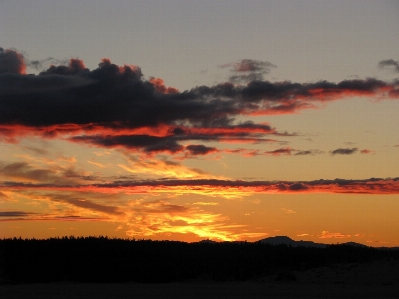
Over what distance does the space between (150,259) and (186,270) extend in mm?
3674

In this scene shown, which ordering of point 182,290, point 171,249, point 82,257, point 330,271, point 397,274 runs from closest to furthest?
point 182,290, point 397,274, point 330,271, point 82,257, point 171,249

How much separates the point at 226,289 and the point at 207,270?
7731 millimetres

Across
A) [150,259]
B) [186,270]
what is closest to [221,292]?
[186,270]

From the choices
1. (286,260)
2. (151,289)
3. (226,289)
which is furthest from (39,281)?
(286,260)

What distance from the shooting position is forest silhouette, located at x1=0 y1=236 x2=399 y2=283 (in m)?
31.3

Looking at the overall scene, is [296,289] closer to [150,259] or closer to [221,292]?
[221,292]

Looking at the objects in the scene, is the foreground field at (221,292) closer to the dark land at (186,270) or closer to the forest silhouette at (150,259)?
the dark land at (186,270)

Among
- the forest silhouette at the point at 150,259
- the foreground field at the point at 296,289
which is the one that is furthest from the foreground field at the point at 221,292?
the forest silhouette at the point at 150,259

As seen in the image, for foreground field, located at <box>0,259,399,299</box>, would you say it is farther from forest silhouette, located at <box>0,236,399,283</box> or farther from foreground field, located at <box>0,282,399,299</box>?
forest silhouette, located at <box>0,236,399,283</box>

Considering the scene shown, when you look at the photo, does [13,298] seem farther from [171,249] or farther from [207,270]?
[171,249]

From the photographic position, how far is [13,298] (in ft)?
69.7

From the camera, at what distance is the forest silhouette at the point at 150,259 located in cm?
3130

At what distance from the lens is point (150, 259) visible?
1385 inches

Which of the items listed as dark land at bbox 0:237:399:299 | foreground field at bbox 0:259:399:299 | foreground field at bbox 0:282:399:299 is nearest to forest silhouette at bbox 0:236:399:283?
dark land at bbox 0:237:399:299
